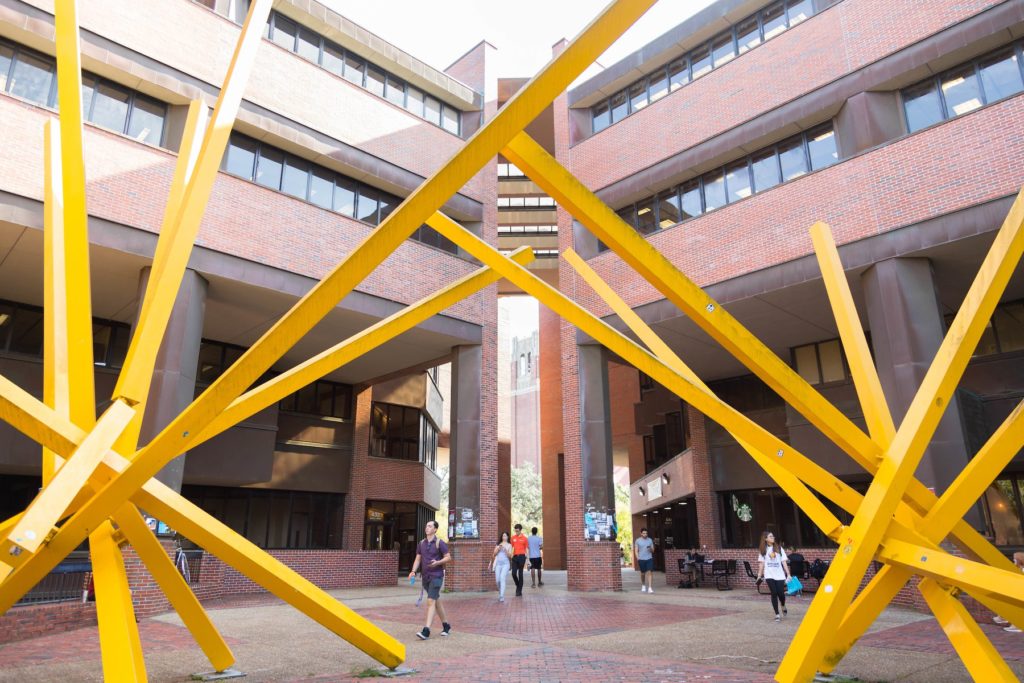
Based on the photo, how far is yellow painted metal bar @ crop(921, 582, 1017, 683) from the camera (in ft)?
17.4

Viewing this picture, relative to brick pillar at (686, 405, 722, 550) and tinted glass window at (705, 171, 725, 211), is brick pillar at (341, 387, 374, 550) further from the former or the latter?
tinted glass window at (705, 171, 725, 211)

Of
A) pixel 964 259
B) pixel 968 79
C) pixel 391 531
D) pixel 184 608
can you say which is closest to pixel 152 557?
pixel 184 608

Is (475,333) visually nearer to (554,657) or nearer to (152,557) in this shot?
(554,657)

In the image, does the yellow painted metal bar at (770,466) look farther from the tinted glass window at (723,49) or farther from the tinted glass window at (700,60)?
the tinted glass window at (700,60)

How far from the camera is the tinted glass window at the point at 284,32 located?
66.9 ft

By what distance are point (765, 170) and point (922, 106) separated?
4.01 m

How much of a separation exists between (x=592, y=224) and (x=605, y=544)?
16.2 meters

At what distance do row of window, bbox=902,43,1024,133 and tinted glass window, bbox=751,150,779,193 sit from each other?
3.38 meters

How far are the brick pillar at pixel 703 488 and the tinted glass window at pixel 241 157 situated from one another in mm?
17264

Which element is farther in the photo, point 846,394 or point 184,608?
point 846,394

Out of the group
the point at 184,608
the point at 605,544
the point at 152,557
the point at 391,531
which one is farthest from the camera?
the point at 391,531

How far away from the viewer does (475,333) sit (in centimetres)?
2259

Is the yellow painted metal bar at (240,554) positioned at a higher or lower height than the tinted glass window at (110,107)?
lower

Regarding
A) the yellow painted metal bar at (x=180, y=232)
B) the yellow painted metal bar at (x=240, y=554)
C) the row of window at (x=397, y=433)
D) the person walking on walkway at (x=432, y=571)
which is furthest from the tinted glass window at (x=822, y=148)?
the row of window at (x=397, y=433)
